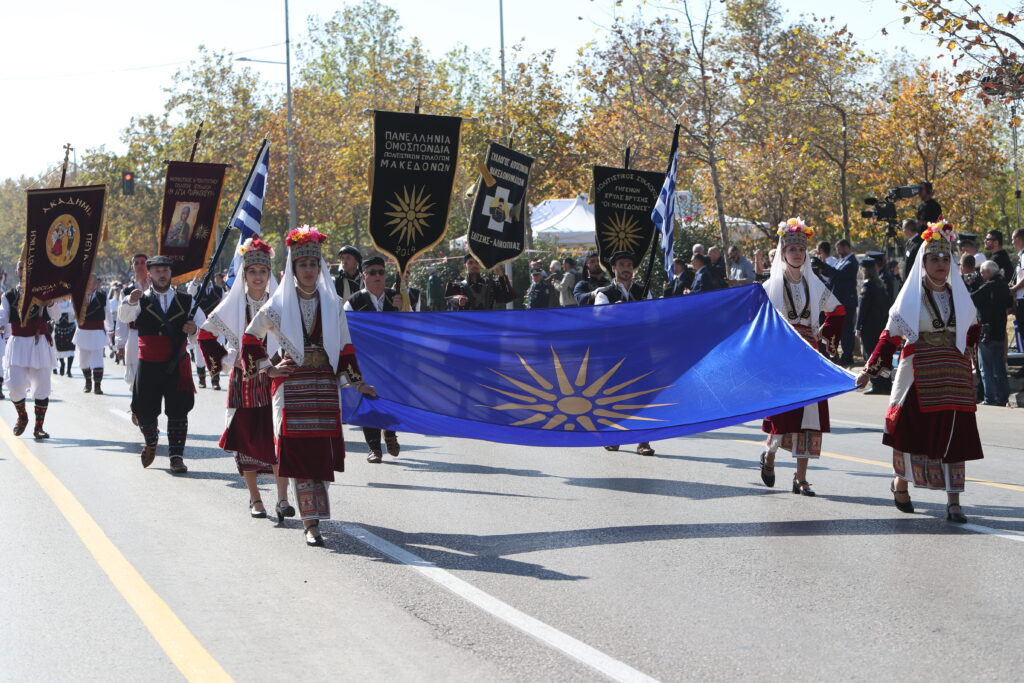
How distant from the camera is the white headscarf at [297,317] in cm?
796

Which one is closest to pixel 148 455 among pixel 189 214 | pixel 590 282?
pixel 189 214

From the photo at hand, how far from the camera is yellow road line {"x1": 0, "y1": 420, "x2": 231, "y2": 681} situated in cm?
544

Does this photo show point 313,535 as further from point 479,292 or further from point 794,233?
point 479,292

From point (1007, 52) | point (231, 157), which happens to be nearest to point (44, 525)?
point (1007, 52)

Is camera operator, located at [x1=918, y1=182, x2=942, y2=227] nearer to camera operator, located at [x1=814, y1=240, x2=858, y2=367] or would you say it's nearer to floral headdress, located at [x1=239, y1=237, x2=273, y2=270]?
camera operator, located at [x1=814, y1=240, x2=858, y2=367]

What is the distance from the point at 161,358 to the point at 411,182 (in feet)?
12.4

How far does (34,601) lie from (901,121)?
35.6 m

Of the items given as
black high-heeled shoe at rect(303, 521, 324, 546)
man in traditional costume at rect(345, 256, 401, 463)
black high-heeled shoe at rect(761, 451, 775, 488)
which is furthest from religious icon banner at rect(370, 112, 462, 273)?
black high-heeled shoe at rect(303, 521, 324, 546)

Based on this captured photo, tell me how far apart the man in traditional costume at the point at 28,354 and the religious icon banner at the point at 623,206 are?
6840mm

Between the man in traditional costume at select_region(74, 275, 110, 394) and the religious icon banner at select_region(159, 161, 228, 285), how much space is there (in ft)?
21.7

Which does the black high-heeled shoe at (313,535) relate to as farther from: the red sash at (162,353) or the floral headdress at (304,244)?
the red sash at (162,353)

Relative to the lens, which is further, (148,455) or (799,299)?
(148,455)

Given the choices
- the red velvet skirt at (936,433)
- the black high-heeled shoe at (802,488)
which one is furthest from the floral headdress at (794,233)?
the red velvet skirt at (936,433)

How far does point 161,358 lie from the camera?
1196cm
